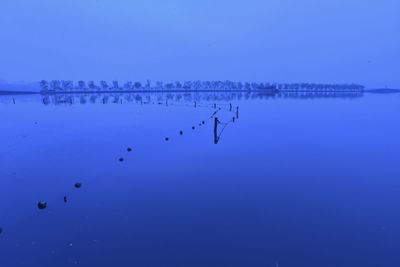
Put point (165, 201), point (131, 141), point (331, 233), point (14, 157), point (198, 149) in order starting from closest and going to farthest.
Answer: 1. point (331, 233)
2. point (165, 201)
3. point (14, 157)
4. point (198, 149)
5. point (131, 141)

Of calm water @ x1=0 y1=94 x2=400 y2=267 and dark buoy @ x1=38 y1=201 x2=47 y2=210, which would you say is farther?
dark buoy @ x1=38 y1=201 x2=47 y2=210

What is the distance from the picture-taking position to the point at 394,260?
34.9 ft

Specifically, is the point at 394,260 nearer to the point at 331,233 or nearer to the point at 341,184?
the point at 331,233

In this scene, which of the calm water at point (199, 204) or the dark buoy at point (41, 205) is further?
the dark buoy at point (41, 205)

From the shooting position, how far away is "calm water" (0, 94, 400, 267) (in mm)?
10844

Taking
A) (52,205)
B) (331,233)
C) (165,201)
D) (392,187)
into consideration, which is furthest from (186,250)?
(392,187)

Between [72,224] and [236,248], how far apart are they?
7.66 m

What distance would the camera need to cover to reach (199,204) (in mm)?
14766

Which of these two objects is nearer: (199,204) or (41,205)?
(41,205)

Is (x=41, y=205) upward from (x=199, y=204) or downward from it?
upward

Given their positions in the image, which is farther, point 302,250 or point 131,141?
point 131,141

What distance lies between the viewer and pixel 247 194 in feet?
52.4

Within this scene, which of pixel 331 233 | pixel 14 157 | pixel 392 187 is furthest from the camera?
pixel 14 157

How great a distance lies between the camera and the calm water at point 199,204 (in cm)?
1084
